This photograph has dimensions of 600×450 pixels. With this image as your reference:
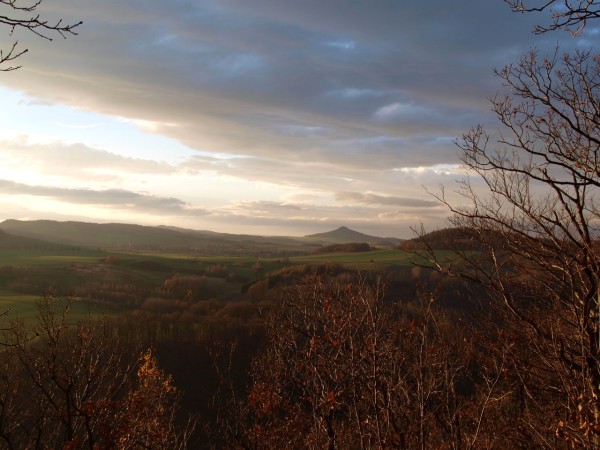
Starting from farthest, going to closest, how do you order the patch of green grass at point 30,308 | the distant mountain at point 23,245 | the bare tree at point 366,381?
the distant mountain at point 23,245 < the patch of green grass at point 30,308 < the bare tree at point 366,381

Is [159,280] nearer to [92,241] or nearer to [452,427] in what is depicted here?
[452,427]

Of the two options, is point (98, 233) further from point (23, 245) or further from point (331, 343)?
point (331, 343)

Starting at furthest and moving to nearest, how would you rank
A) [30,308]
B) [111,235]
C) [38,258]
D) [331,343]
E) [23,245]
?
1. [111,235]
2. [23,245]
3. [38,258]
4. [30,308]
5. [331,343]

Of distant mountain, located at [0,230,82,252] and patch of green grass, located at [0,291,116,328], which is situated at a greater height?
distant mountain, located at [0,230,82,252]

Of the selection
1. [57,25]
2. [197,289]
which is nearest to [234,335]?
[197,289]

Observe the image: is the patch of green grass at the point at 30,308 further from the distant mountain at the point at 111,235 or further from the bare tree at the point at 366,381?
the distant mountain at the point at 111,235

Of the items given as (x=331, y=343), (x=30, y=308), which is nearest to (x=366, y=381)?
(x=331, y=343)

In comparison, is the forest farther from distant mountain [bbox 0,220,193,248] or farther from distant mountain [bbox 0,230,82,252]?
distant mountain [bbox 0,220,193,248]

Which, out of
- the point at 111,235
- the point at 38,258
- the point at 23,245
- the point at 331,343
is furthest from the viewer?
the point at 111,235

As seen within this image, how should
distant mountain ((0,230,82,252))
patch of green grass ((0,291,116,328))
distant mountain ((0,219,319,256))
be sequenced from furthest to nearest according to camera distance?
distant mountain ((0,219,319,256)), distant mountain ((0,230,82,252)), patch of green grass ((0,291,116,328))

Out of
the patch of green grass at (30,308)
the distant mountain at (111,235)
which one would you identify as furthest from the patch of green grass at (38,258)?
the distant mountain at (111,235)

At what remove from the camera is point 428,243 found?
1075 centimetres

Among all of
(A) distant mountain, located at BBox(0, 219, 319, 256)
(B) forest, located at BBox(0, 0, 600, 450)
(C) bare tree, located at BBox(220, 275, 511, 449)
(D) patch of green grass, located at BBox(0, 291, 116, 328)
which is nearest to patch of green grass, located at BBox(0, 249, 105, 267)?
(B) forest, located at BBox(0, 0, 600, 450)

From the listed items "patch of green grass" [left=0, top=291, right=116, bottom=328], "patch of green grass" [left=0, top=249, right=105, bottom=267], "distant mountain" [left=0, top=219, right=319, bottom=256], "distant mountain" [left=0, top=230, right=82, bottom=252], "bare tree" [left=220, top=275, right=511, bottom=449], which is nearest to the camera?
"bare tree" [left=220, top=275, right=511, bottom=449]
